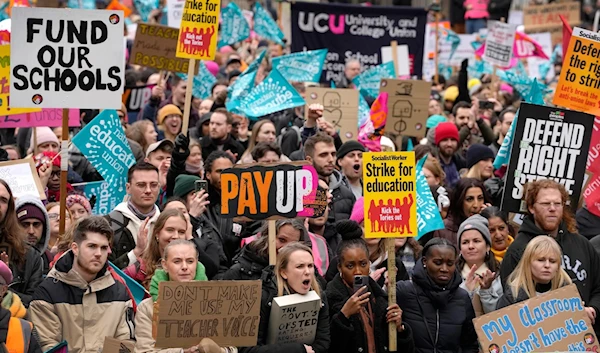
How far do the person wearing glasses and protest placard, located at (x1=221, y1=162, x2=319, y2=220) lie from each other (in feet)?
4.94

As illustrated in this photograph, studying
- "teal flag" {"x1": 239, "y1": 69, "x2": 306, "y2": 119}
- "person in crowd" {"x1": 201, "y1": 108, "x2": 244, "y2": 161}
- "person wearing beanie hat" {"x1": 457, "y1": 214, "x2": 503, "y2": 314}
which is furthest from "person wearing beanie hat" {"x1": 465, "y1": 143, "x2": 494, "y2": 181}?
"person wearing beanie hat" {"x1": 457, "y1": 214, "x2": 503, "y2": 314}

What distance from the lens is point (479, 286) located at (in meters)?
9.00

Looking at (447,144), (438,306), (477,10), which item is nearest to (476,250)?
(438,306)

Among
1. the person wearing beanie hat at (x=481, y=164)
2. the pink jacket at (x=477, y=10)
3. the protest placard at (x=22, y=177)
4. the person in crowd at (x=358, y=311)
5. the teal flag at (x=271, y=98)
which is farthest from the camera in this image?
the pink jacket at (x=477, y=10)

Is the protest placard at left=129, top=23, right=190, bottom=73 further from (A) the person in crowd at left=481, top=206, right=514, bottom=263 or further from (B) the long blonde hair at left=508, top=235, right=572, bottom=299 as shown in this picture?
(B) the long blonde hair at left=508, top=235, right=572, bottom=299

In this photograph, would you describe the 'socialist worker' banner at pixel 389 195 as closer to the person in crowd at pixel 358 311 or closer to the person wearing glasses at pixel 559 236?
the person in crowd at pixel 358 311

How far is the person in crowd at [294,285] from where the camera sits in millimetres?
8047

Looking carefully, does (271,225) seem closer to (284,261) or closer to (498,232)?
(284,261)

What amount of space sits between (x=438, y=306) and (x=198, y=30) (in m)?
4.23

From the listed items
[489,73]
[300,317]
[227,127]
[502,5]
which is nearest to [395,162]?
[300,317]

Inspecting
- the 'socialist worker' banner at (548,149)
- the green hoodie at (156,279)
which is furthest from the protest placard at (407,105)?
the green hoodie at (156,279)

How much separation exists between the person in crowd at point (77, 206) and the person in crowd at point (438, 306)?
8.32ft

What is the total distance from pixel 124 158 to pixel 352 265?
3310 millimetres

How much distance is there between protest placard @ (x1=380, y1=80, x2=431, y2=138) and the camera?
47.3 feet
